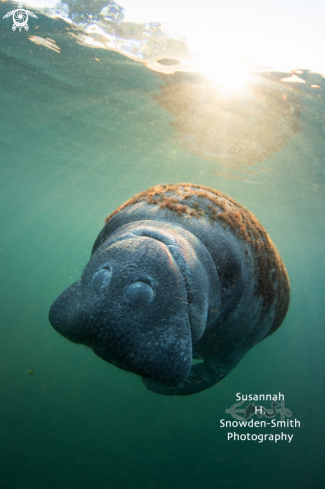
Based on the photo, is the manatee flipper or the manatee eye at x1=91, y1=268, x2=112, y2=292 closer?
the manatee eye at x1=91, y1=268, x2=112, y2=292

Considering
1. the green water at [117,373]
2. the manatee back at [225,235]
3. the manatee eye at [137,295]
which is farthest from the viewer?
the green water at [117,373]

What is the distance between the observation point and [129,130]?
13.7 metres

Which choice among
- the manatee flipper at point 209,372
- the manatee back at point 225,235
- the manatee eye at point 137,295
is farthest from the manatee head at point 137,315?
the manatee flipper at point 209,372

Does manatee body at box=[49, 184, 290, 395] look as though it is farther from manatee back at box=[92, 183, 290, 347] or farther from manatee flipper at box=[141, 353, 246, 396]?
manatee flipper at box=[141, 353, 246, 396]

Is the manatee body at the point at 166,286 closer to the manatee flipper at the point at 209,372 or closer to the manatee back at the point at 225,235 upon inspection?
the manatee back at the point at 225,235

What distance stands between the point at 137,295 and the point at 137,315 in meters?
0.09

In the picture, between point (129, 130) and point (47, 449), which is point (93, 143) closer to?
point (129, 130)

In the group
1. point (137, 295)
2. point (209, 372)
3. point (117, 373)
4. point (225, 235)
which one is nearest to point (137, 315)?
point (137, 295)

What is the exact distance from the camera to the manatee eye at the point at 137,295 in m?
1.28

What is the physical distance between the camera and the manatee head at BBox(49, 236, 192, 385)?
128cm

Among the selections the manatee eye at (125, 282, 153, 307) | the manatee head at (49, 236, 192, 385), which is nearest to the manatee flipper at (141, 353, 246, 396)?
the manatee head at (49, 236, 192, 385)

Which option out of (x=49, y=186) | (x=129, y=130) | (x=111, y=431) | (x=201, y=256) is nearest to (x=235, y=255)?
(x=201, y=256)

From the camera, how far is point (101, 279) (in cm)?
136

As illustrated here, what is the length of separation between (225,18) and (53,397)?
1265 centimetres
